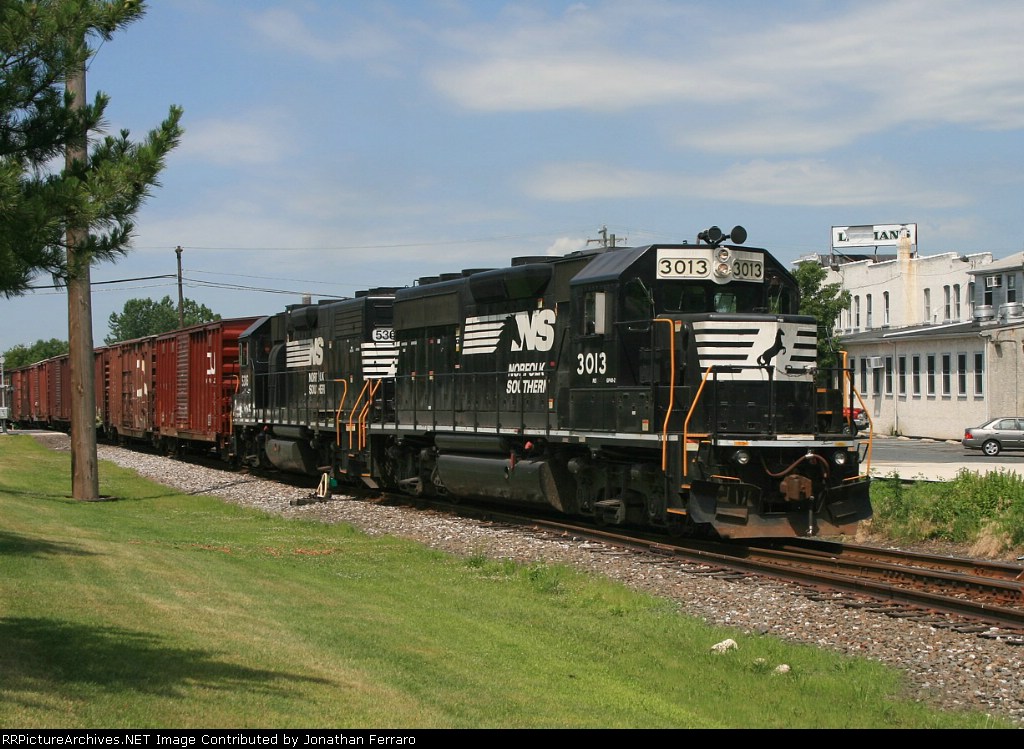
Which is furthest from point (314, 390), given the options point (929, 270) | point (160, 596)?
point (929, 270)

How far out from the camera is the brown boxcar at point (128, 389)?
3762 centimetres

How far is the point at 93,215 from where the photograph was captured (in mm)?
6500

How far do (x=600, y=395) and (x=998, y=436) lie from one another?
30.0 meters

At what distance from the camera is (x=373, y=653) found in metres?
7.97

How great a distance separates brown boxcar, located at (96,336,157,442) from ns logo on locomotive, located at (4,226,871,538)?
46.3 feet

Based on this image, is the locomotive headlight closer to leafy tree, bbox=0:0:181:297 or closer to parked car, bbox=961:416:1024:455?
leafy tree, bbox=0:0:181:297

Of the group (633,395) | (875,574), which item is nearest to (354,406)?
(633,395)

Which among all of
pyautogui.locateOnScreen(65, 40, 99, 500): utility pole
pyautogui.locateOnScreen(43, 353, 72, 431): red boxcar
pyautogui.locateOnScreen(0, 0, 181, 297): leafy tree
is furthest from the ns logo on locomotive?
pyautogui.locateOnScreen(43, 353, 72, 431): red boxcar

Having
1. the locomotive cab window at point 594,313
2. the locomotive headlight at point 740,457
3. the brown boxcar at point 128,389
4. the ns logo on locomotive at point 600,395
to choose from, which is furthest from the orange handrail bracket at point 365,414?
the brown boxcar at point 128,389

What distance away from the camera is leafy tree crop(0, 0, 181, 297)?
6.21 m

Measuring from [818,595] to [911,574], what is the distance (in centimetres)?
146

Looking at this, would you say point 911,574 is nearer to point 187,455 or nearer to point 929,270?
point 187,455

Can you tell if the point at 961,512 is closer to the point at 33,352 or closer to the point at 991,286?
the point at 991,286

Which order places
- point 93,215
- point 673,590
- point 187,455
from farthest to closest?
1. point 187,455
2. point 673,590
3. point 93,215
